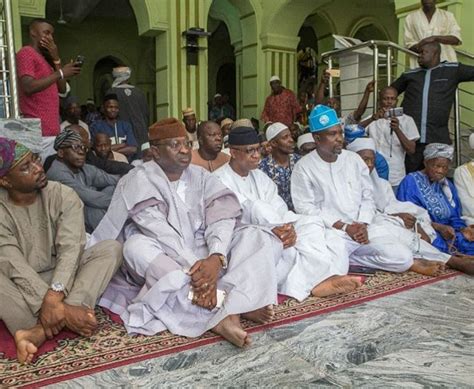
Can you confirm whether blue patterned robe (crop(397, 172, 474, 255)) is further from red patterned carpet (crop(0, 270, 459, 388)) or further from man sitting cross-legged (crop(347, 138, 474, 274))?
red patterned carpet (crop(0, 270, 459, 388))

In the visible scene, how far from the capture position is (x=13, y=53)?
12.3 ft

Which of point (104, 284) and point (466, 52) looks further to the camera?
point (466, 52)

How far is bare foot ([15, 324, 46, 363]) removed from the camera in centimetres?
223

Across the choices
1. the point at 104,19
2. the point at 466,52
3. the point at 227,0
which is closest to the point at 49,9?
the point at 104,19

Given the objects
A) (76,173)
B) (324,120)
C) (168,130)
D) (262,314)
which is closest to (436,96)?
(324,120)

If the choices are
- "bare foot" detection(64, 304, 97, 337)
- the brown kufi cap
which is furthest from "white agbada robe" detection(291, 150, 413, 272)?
"bare foot" detection(64, 304, 97, 337)

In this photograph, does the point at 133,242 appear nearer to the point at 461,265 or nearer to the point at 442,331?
the point at 442,331

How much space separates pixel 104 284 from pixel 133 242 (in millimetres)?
280

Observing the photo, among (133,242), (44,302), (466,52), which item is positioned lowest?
→ (44,302)

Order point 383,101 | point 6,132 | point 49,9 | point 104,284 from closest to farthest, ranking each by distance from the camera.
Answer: point 104,284
point 6,132
point 383,101
point 49,9

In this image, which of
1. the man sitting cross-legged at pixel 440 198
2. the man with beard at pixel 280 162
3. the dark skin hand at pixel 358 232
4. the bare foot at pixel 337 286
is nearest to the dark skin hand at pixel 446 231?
the man sitting cross-legged at pixel 440 198

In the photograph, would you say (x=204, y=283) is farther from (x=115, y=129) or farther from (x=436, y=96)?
(x=436, y=96)

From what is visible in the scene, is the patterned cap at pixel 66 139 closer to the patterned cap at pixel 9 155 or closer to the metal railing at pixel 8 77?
the metal railing at pixel 8 77

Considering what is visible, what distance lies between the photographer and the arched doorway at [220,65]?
1402 cm
